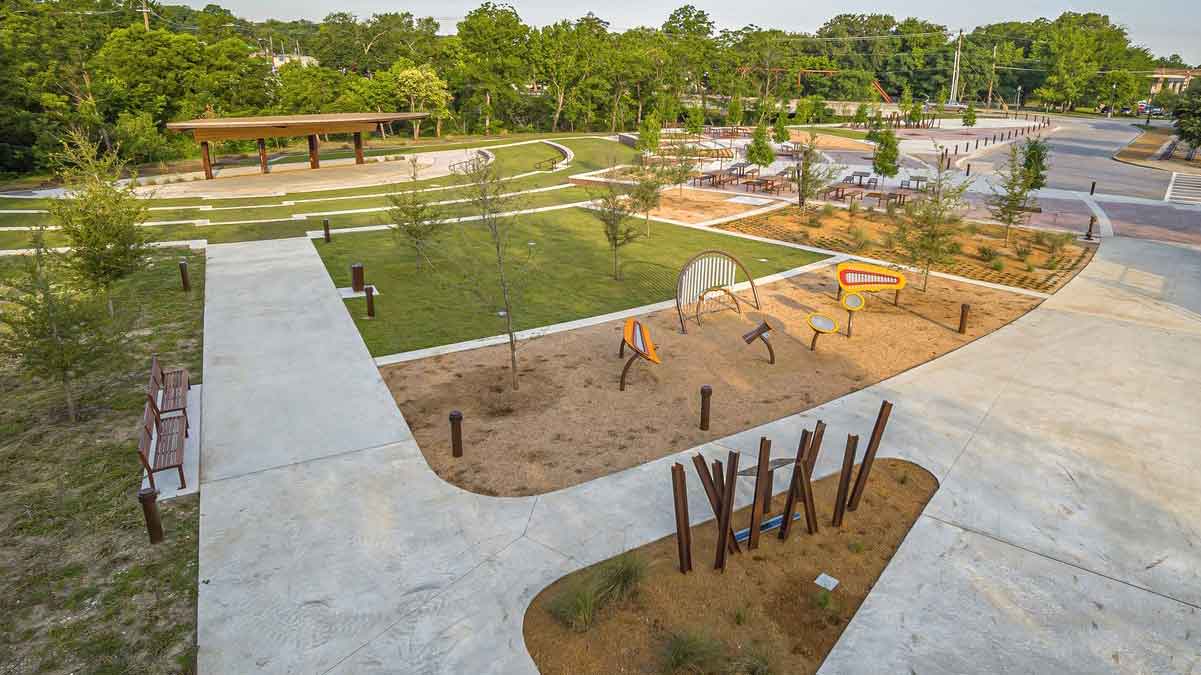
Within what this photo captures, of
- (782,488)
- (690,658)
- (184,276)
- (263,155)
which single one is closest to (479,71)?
(263,155)

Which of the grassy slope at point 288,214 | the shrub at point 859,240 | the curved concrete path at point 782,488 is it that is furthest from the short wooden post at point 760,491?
the shrub at point 859,240

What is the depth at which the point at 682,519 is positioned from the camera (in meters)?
7.60

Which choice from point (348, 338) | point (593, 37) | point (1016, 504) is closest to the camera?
point (1016, 504)

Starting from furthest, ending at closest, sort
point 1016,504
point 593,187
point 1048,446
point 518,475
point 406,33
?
→ point 406,33
point 593,187
point 1048,446
point 518,475
point 1016,504

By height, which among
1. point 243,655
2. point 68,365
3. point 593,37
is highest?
point 593,37

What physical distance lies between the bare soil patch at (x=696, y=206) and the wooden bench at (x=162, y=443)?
20.7 metres

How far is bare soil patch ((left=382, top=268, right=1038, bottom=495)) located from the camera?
1045cm

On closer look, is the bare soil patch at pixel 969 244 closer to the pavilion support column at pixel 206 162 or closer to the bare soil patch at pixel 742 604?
the bare soil patch at pixel 742 604

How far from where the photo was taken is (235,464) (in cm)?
1003

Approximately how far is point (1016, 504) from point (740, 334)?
278 inches

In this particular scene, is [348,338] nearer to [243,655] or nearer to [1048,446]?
[243,655]

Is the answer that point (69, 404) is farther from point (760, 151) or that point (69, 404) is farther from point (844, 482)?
point (760, 151)

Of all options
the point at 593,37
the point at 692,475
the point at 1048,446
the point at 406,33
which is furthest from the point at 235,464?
the point at 406,33

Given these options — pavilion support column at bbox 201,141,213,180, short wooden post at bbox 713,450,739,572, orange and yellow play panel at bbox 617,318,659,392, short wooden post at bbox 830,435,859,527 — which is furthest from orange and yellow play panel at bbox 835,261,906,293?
pavilion support column at bbox 201,141,213,180
